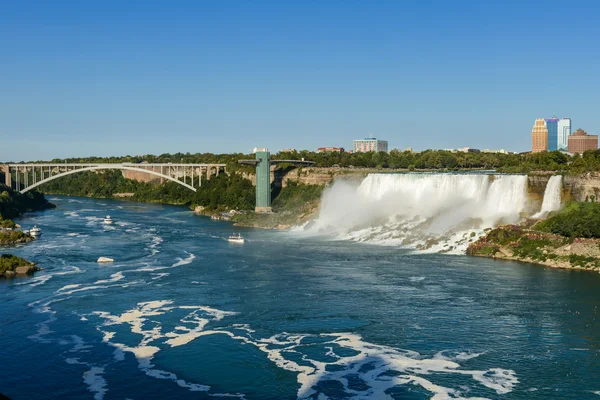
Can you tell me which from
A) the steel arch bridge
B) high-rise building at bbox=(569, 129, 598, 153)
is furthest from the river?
high-rise building at bbox=(569, 129, 598, 153)

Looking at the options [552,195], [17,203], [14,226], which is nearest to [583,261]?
[552,195]

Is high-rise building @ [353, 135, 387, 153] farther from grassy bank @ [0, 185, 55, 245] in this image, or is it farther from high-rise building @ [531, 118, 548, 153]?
grassy bank @ [0, 185, 55, 245]

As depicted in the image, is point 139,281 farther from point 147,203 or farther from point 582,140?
point 582,140

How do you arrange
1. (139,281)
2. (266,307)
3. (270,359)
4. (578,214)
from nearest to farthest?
(270,359), (266,307), (139,281), (578,214)

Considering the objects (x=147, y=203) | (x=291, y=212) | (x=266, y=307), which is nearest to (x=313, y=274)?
(x=266, y=307)

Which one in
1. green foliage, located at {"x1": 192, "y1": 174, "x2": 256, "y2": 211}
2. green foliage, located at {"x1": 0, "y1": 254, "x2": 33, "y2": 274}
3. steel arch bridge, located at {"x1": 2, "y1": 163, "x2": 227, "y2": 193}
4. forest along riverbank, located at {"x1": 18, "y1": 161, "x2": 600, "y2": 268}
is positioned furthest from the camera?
steel arch bridge, located at {"x1": 2, "y1": 163, "x2": 227, "y2": 193}

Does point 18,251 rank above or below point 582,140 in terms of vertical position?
below
